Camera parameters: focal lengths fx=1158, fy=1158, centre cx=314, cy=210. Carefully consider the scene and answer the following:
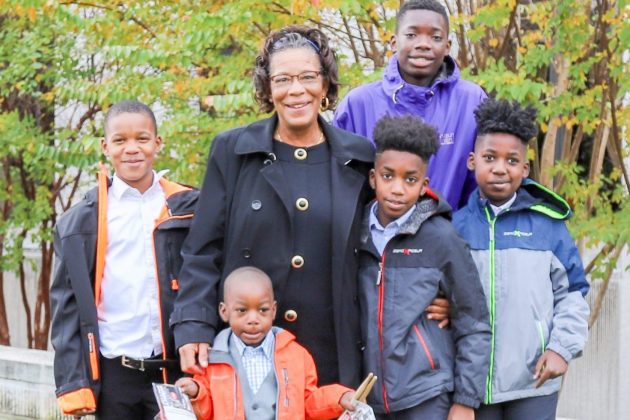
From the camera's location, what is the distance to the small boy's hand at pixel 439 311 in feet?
14.0

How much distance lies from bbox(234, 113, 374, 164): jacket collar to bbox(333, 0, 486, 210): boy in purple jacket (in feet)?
1.21

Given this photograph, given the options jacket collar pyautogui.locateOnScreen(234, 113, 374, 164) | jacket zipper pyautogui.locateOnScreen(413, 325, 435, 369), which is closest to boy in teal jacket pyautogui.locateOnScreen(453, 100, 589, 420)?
jacket zipper pyautogui.locateOnScreen(413, 325, 435, 369)

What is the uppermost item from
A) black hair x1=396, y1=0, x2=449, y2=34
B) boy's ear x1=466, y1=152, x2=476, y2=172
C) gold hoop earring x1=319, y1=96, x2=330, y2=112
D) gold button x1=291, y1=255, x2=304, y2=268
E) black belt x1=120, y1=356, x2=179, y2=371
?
black hair x1=396, y1=0, x2=449, y2=34

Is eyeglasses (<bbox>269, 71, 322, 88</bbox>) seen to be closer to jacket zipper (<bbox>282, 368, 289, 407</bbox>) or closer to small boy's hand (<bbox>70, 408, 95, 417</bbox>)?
jacket zipper (<bbox>282, 368, 289, 407</bbox>)

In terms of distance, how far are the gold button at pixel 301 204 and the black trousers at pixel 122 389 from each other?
93 cm

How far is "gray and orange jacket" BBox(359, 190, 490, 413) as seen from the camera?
4215 mm

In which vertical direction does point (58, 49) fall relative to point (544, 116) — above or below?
above

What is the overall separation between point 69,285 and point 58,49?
15.7 feet

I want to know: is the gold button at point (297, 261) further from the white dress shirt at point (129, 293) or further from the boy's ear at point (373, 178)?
the white dress shirt at point (129, 293)

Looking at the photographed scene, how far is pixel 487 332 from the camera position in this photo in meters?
4.25

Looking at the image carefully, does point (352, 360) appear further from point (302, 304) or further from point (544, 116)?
point (544, 116)

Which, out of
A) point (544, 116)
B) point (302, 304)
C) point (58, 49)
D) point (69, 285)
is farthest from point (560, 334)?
point (58, 49)

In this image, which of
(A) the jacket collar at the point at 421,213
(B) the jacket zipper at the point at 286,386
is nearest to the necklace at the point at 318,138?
(A) the jacket collar at the point at 421,213

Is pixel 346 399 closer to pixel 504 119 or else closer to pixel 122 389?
pixel 122 389
